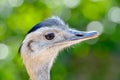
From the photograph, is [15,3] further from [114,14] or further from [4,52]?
[114,14]

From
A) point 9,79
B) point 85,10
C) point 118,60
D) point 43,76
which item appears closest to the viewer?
point 43,76

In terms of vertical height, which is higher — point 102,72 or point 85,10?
point 85,10

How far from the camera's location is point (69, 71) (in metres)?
7.21

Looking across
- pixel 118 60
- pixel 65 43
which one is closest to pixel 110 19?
pixel 118 60

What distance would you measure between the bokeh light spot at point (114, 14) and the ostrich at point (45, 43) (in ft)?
7.01

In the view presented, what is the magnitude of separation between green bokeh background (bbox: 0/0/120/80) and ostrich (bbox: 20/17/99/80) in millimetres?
1359

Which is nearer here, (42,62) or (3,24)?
(42,62)

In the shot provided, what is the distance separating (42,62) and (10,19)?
1.85 m

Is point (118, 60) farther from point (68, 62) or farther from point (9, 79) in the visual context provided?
point (9, 79)

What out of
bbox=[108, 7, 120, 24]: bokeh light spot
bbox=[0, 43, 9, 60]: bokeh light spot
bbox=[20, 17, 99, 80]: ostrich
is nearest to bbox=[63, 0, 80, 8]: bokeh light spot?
bbox=[108, 7, 120, 24]: bokeh light spot

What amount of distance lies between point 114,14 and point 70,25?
Result: 485 millimetres

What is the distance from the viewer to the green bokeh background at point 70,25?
6516 millimetres

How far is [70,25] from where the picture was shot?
6.73 meters

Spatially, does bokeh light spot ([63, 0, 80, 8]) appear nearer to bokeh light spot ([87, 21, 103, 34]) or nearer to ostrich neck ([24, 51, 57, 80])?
bokeh light spot ([87, 21, 103, 34])
